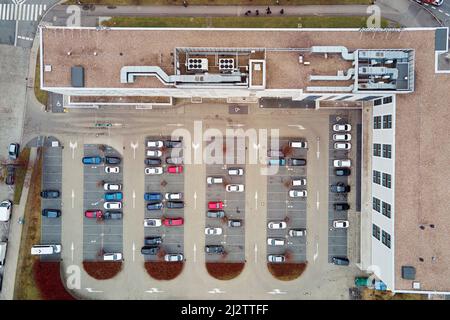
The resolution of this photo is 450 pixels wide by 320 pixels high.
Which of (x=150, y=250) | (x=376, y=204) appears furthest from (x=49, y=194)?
(x=376, y=204)

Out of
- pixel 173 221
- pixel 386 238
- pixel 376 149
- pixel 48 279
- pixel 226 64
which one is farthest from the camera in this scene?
pixel 48 279

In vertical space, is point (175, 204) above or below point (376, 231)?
above

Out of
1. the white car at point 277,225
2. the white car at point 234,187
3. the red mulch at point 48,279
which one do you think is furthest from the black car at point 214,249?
the red mulch at point 48,279

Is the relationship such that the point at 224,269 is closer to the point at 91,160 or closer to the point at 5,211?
the point at 91,160

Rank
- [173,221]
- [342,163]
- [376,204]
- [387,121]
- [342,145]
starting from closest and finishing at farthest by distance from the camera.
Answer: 1. [387,121]
2. [376,204]
3. [342,145]
4. [342,163]
5. [173,221]

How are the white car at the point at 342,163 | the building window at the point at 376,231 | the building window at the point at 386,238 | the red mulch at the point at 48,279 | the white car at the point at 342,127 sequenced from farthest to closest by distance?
the red mulch at the point at 48,279
the white car at the point at 342,163
the white car at the point at 342,127
the building window at the point at 376,231
the building window at the point at 386,238

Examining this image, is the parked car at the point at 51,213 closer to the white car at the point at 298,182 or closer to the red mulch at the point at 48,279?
the red mulch at the point at 48,279

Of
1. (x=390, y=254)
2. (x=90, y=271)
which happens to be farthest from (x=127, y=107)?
(x=390, y=254)
